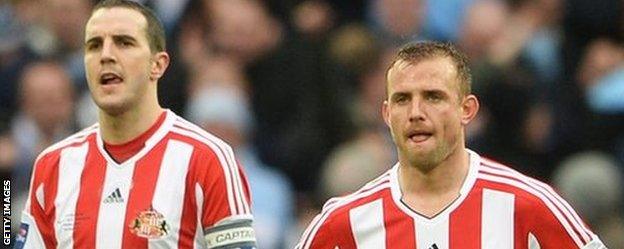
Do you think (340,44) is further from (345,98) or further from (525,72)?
(525,72)

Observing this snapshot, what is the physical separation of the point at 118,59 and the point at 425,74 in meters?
1.25

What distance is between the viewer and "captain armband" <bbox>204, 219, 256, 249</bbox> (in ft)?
21.0

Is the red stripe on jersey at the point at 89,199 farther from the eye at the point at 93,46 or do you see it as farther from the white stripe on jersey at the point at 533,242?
the white stripe on jersey at the point at 533,242

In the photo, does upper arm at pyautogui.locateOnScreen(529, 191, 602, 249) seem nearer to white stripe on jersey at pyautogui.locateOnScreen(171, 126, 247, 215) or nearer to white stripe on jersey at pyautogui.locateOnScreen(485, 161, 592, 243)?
white stripe on jersey at pyautogui.locateOnScreen(485, 161, 592, 243)

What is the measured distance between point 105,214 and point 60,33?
489cm

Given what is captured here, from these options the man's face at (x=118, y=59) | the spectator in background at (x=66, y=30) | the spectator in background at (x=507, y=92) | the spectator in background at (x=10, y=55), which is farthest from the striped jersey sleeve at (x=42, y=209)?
the spectator in background at (x=66, y=30)

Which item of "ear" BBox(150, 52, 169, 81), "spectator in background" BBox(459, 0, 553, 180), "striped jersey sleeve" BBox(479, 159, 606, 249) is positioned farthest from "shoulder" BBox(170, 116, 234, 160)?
"spectator in background" BBox(459, 0, 553, 180)

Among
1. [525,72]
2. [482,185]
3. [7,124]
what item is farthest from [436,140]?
[7,124]

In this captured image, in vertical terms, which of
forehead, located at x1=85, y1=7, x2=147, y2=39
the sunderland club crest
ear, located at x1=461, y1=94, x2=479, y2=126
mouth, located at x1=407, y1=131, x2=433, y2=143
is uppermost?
forehead, located at x1=85, y1=7, x2=147, y2=39

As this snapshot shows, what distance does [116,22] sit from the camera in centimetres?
670

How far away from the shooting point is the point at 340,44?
34.9 ft

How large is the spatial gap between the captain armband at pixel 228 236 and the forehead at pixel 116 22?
85 cm

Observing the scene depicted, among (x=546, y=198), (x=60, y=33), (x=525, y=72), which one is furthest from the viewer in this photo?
(x=60, y=33)

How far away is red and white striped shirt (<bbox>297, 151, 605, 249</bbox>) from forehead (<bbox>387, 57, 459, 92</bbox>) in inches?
13.2
